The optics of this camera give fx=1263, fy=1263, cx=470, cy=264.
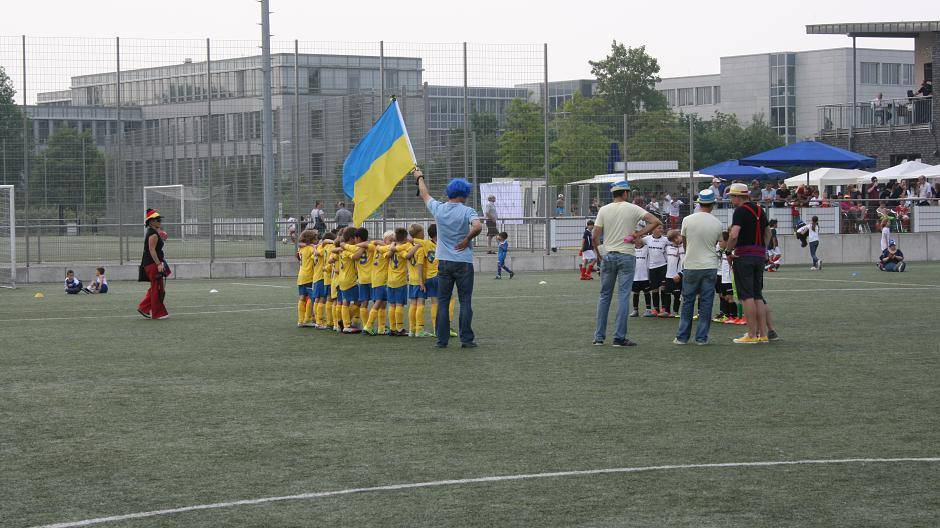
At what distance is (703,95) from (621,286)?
110 metres

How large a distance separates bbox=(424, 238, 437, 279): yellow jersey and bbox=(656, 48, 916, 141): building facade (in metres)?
96.5

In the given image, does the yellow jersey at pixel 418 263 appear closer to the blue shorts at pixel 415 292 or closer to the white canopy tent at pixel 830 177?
the blue shorts at pixel 415 292

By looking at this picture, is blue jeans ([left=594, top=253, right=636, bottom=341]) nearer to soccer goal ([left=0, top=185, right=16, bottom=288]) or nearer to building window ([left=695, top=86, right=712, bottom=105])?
soccer goal ([left=0, top=185, right=16, bottom=288])

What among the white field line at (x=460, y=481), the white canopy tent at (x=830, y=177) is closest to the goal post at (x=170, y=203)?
the white canopy tent at (x=830, y=177)

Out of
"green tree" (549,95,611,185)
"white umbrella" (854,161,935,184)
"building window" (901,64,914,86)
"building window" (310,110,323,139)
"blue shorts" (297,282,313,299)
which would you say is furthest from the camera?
"building window" (901,64,914,86)

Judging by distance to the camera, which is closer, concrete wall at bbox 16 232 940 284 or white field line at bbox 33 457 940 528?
white field line at bbox 33 457 940 528

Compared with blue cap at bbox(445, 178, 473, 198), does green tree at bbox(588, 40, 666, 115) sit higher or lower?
higher

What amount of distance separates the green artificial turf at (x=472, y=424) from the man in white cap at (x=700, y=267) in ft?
1.46

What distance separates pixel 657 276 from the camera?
18656mm

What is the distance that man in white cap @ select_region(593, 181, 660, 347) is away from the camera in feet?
47.5

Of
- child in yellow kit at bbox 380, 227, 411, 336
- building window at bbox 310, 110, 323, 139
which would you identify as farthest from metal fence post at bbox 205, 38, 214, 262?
child in yellow kit at bbox 380, 227, 411, 336

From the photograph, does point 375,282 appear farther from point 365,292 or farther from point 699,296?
point 699,296

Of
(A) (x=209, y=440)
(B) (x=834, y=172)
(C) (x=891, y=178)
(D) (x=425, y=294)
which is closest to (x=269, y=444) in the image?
(A) (x=209, y=440)

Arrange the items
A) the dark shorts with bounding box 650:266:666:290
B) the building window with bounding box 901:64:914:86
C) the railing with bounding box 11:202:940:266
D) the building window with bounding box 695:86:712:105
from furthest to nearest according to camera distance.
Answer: the building window with bounding box 695:86:712:105, the building window with bounding box 901:64:914:86, the railing with bounding box 11:202:940:266, the dark shorts with bounding box 650:266:666:290
